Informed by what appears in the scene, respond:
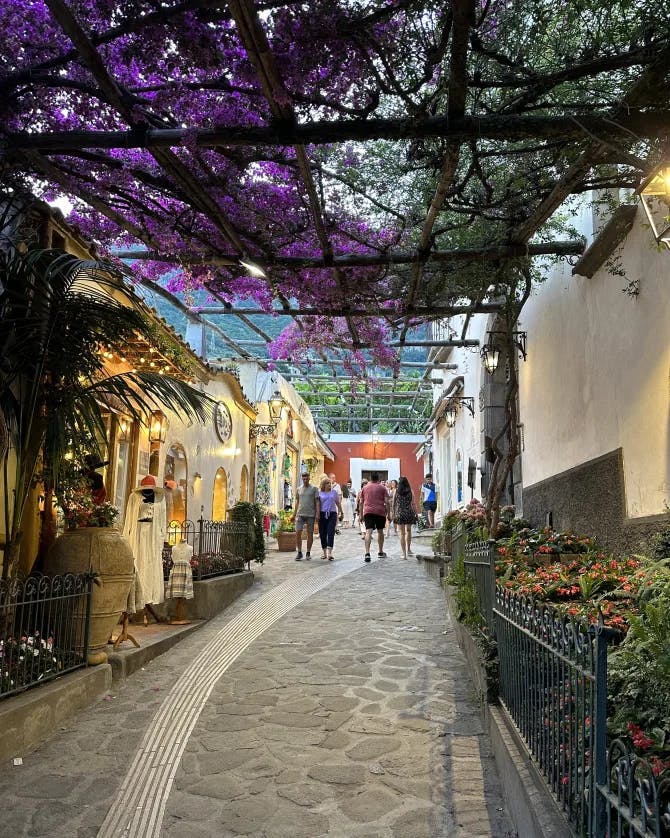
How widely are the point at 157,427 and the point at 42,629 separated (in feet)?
15.7

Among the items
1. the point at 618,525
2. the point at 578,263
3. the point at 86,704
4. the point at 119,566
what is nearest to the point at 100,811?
the point at 86,704

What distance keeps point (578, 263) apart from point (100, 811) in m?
6.50

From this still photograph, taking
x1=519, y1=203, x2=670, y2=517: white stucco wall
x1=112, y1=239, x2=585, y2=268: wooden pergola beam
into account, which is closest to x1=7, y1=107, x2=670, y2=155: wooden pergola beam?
x1=519, y1=203, x2=670, y2=517: white stucco wall

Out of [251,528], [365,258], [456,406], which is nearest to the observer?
[365,258]

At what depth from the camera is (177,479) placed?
10.8 m

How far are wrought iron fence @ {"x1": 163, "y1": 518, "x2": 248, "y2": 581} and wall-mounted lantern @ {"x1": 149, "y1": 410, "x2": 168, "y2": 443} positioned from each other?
117 centimetres

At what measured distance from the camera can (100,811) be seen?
333cm

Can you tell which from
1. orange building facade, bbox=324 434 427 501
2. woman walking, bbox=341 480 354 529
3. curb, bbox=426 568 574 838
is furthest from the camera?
orange building facade, bbox=324 434 427 501

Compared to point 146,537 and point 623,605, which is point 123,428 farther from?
point 623,605

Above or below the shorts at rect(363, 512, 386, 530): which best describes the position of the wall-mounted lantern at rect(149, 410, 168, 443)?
above

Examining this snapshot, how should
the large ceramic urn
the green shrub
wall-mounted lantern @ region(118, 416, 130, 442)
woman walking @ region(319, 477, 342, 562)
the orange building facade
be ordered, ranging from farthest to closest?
the orange building facade < woman walking @ region(319, 477, 342, 562) < the green shrub < wall-mounted lantern @ region(118, 416, 130, 442) < the large ceramic urn

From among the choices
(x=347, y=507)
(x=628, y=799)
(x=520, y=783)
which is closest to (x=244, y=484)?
(x=520, y=783)

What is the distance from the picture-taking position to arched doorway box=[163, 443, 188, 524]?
1048cm

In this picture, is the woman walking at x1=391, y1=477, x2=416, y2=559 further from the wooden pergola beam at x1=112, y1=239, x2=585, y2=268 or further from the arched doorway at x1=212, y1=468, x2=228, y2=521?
the wooden pergola beam at x1=112, y1=239, x2=585, y2=268
